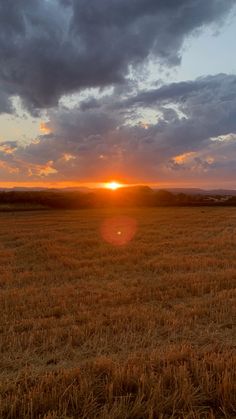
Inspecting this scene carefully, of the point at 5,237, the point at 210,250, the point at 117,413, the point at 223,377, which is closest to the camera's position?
the point at 117,413

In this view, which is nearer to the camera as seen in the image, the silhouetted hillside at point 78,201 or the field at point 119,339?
the field at point 119,339

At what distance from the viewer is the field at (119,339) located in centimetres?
441

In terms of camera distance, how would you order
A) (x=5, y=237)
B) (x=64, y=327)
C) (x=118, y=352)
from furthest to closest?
(x=5, y=237) → (x=64, y=327) → (x=118, y=352)

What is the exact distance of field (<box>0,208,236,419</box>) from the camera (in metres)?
4.41

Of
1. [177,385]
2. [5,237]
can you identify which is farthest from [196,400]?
[5,237]

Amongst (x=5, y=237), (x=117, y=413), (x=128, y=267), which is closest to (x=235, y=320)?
(x=117, y=413)

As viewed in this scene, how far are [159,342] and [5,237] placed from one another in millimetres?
19826

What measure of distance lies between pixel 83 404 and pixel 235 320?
468cm

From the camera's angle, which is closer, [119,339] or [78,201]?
[119,339]

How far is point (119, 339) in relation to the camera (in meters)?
6.77

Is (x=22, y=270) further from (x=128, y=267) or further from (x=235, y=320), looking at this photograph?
(x=235, y=320)

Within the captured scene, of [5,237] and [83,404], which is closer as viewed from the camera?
[83,404]

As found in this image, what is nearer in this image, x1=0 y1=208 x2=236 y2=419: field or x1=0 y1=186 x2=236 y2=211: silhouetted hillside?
x1=0 y1=208 x2=236 y2=419: field

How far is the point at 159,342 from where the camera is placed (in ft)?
21.7
